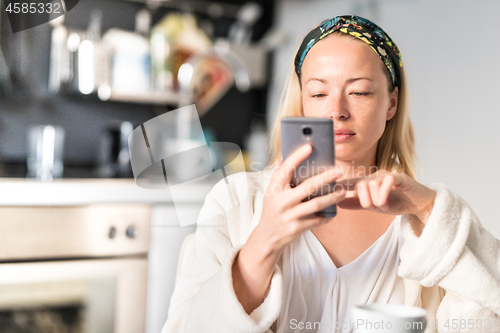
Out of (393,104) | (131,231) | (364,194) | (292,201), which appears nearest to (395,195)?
(364,194)

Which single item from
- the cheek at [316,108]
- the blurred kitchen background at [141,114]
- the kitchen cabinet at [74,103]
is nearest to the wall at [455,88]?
the blurred kitchen background at [141,114]

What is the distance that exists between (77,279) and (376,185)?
107cm

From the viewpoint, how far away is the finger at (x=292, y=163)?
0.49m

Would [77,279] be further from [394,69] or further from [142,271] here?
[394,69]

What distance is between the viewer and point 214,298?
58 cm

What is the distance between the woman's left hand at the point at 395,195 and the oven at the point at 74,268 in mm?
941

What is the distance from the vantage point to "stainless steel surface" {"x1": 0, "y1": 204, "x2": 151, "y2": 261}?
124 cm

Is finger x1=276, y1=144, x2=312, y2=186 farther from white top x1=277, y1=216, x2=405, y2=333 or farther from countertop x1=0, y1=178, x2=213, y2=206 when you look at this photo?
countertop x1=0, y1=178, x2=213, y2=206

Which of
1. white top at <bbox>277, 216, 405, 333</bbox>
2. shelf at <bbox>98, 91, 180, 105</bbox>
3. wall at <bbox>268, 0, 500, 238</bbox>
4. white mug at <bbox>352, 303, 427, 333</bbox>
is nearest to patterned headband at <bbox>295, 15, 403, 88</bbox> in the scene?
wall at <bbox>268, 0, 500, 238</bbox>

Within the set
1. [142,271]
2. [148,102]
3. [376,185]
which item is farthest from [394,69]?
[148,102]

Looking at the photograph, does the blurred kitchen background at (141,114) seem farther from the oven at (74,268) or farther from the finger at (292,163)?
the finger at (292,163)

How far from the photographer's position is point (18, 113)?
1.71 metres

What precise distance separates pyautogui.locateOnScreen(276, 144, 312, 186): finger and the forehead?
0.91 ft

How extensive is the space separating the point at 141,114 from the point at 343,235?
4.61 feet
